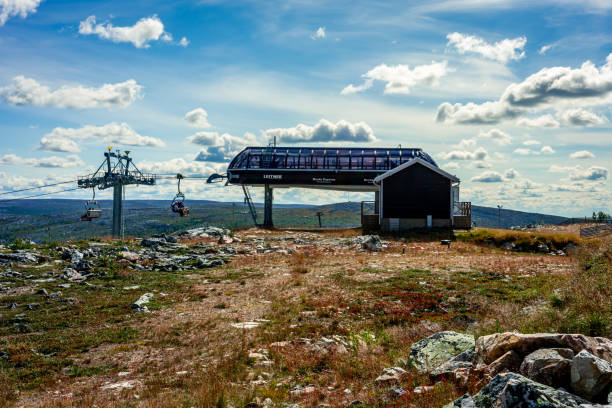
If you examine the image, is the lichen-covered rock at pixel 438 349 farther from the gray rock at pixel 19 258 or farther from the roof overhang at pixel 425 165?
the roof overhang at pixel 425 165

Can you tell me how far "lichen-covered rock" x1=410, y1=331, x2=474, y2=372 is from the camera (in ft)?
26.5

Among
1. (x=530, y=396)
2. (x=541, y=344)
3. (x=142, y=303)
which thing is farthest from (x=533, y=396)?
(x=142, y=303)

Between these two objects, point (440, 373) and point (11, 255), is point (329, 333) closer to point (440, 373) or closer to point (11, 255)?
point (440, 373)

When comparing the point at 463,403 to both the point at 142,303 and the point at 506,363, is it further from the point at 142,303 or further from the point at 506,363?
the point at 142,303

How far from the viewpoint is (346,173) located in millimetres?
50750

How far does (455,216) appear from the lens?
1634 inches

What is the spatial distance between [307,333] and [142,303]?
26.5 ft

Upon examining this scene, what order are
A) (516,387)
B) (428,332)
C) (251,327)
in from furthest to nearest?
(251,327), (428,332), (516,387)

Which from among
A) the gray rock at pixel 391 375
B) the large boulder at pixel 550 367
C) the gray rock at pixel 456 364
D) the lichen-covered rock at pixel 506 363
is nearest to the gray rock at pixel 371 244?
the gray rock at pixel 391 375

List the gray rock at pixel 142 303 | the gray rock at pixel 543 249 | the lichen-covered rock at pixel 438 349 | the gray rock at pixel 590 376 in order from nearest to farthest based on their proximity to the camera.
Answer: the gray rock at pixel 590 376 → the lichen-covered rock at pixel 438 349 → the gray rock at pixel 142 303 → the gray rock at pixel 543 249

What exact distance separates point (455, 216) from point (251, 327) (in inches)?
1332

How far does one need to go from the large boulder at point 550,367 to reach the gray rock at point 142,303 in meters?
13.6

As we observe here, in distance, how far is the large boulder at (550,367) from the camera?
559cm

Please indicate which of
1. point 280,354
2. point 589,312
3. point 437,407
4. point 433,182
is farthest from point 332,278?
point 433,182
